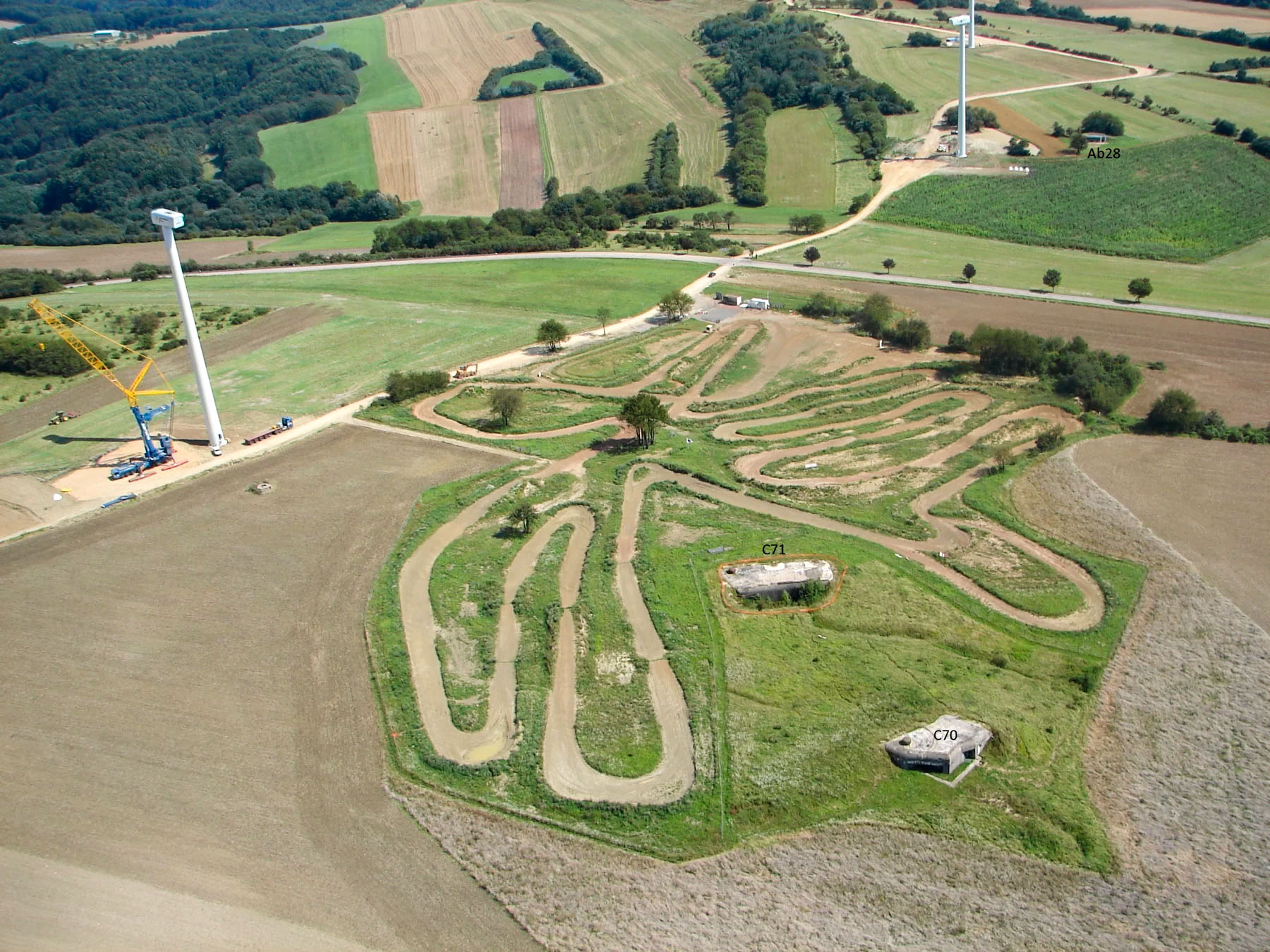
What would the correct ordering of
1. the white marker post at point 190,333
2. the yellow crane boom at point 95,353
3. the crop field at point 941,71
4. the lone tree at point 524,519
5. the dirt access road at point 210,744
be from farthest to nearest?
1. the crop field at point 941,71
2. the yellow crane boom at point 95,353
3. the white marker post at point 190,333
4. the lone tree at point 524,519
5. the dirt access road at point 210,744

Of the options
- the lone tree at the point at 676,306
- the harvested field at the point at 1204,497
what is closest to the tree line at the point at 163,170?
the lone tree at the point at 676,306

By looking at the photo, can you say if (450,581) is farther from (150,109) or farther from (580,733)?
(150,109)

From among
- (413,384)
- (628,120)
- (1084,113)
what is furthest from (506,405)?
(1084,113)

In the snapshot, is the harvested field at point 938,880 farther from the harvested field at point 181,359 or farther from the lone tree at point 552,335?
the harvested field at point 181,359

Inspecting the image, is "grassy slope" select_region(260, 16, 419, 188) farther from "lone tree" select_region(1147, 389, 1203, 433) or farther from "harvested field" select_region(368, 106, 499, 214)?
"lone tree" select_region(1147, 389, 1203, 433)

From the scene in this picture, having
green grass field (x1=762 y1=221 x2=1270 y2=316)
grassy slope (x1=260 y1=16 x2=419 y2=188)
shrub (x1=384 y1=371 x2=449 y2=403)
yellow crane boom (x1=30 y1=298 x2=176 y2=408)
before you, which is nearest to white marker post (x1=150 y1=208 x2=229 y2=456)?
yellow crane boom (x1=30 y1=298 x2=176 y2=408)
